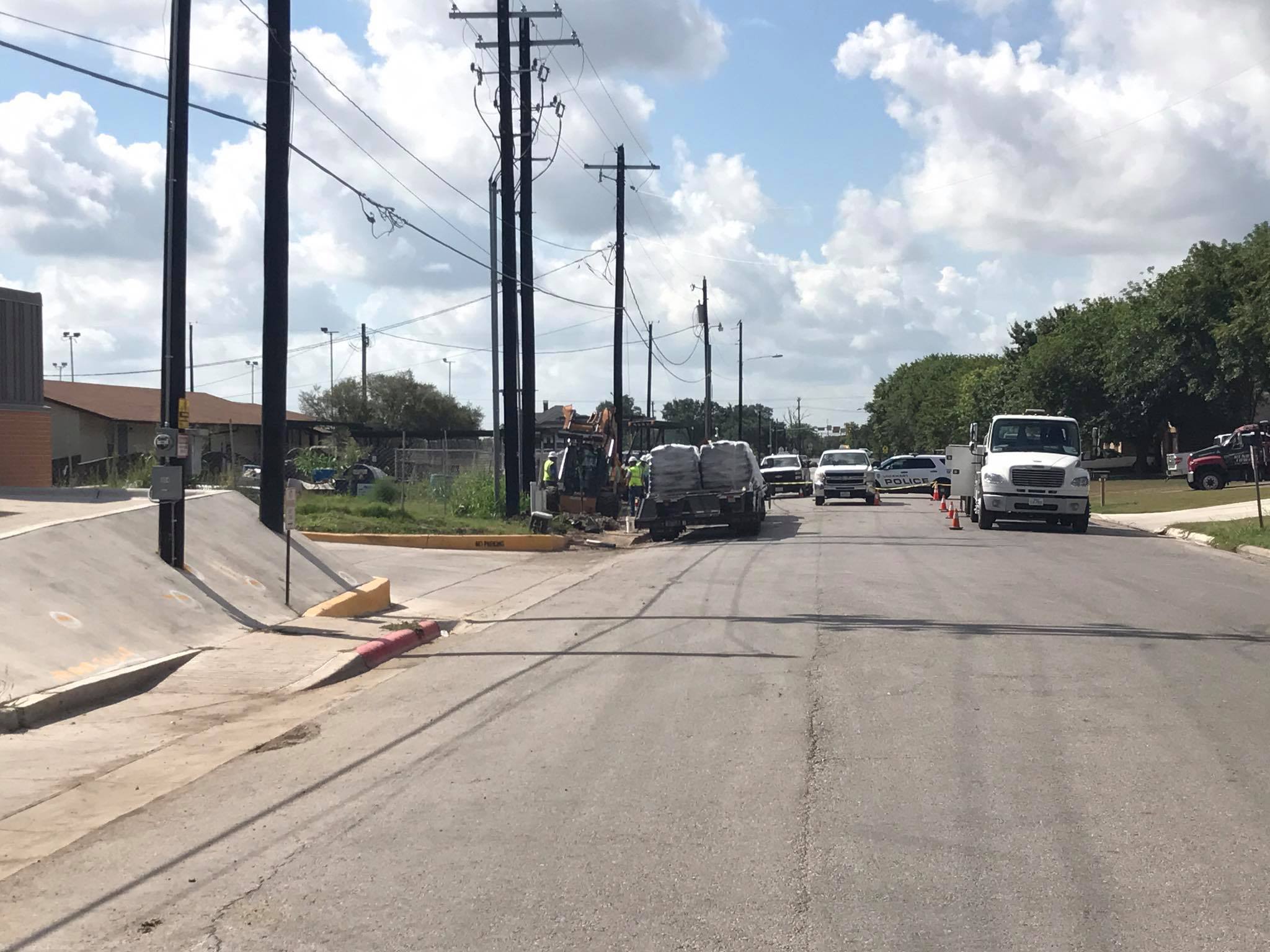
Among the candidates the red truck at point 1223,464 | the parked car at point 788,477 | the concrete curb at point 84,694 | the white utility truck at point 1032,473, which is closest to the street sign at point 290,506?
the concrete curb at point 84,694

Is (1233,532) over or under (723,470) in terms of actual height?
under

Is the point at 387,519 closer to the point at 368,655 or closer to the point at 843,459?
the point at 368,655

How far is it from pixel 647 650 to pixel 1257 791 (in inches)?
229

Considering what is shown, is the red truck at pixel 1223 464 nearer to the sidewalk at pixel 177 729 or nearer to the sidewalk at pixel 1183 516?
the sidewalk at pixel 1183 516

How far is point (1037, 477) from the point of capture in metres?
26.6

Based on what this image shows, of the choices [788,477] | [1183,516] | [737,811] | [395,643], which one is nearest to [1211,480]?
[1183,516]

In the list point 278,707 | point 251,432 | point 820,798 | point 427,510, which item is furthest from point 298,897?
point 251,432

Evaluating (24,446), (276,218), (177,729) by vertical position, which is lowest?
(177,729)

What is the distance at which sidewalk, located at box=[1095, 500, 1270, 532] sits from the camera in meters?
29.6

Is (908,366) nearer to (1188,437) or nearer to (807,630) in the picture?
(1188,437)

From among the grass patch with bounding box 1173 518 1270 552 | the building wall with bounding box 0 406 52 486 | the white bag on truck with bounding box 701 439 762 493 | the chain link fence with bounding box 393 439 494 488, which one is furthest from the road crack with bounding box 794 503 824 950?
the chain link fence with bounding box 393 439 494 488

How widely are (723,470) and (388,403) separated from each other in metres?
62.7

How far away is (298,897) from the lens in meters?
5.20

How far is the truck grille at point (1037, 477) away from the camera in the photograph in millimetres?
26484
